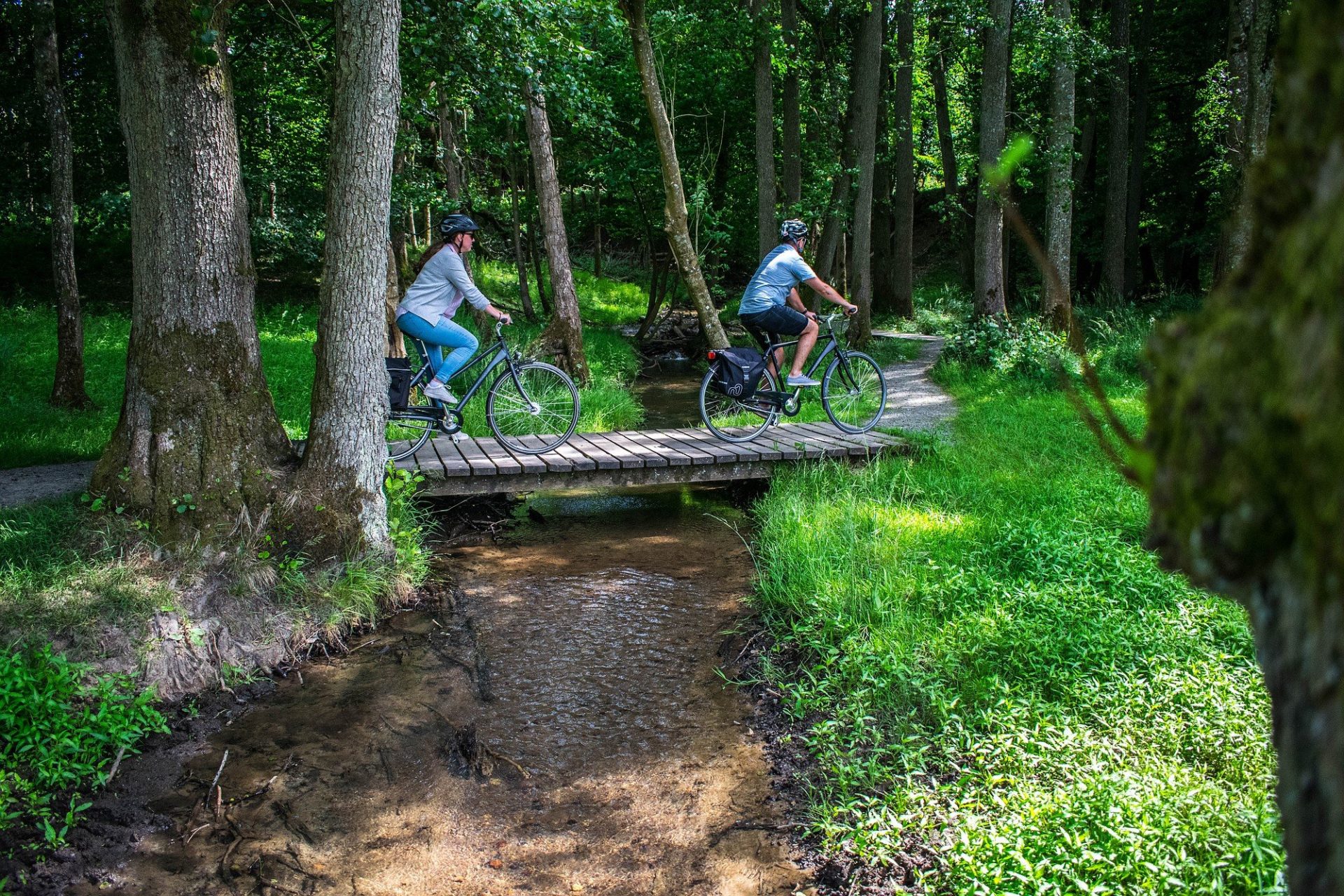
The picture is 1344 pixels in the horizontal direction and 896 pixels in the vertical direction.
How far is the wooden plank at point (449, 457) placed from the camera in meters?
7.91

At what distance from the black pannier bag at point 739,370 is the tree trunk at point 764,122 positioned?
6.52 meters

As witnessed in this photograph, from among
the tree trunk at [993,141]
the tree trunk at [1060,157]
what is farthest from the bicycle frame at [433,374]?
the tree trunk at [993,141]

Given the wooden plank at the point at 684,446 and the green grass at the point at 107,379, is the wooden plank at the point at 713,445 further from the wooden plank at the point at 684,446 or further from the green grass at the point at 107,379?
the green grass at the point at 107,379

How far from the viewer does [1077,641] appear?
507 cm

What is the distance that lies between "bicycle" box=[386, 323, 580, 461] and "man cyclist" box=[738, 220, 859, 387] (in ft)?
6.09

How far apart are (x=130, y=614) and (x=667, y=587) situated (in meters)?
3.50

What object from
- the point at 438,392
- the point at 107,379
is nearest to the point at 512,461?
the point at 438,392

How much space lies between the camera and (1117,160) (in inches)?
728

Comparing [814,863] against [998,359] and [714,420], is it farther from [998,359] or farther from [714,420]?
[998,359]

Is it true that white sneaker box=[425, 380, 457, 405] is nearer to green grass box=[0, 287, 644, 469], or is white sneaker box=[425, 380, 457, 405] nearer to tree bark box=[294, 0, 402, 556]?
tree bark box=[294, 0, 402, 556]

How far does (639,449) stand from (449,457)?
168cm

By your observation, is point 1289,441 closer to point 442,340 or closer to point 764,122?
point 442,340

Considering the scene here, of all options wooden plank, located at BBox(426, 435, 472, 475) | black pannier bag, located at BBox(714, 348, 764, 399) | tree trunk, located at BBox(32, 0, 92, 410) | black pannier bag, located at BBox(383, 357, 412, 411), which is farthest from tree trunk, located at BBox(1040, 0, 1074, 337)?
tree trunk, located at BBox(32, 0, 92, 410)

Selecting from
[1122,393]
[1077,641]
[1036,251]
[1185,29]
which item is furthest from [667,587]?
[1185,29]
